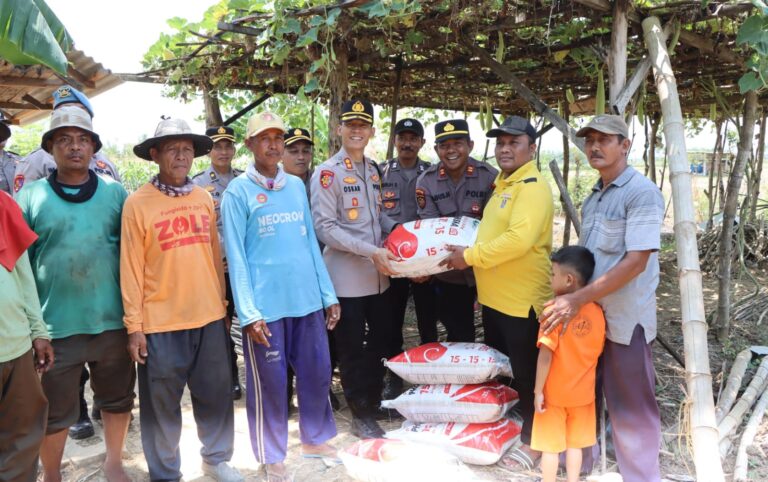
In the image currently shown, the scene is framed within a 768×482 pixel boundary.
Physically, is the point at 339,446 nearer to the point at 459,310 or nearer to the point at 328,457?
the point at 328,457

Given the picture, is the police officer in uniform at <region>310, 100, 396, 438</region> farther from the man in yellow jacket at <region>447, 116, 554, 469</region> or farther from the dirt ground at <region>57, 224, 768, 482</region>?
the man in yellow jacket at <region>447, 116, 554, 469</region>

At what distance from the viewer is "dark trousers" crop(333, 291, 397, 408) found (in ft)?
11.5

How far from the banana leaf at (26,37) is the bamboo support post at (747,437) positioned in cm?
387

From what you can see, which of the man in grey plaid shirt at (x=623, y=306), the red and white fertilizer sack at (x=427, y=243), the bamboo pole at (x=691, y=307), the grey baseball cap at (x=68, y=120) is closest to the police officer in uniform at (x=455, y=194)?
the red and white fertilizer sack at (x=427, y=243)

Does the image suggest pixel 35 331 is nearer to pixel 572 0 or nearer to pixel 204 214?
pixel 204 214

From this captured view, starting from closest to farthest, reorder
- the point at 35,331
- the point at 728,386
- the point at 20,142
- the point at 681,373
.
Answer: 1. the point at 35,331
2. the point at 728,386
3. the point at 681,373
4. the point at 20,142

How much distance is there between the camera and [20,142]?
1894 cm

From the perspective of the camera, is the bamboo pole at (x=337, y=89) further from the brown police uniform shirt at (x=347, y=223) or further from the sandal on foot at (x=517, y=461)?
the sandal on foot at (x=517, y=461)

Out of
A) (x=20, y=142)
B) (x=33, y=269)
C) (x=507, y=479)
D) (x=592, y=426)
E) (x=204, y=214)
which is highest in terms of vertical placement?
(x=20, y=142)

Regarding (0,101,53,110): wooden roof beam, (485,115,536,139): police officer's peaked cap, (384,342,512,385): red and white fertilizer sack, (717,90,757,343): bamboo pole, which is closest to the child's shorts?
(384,342,512,385): red and white fertilizer sack

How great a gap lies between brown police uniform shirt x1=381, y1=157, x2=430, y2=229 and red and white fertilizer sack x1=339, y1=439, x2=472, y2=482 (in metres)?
1.75

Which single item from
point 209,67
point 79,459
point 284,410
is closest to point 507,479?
point 284,410

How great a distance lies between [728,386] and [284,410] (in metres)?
2.96

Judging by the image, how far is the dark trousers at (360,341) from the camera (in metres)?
3.52
